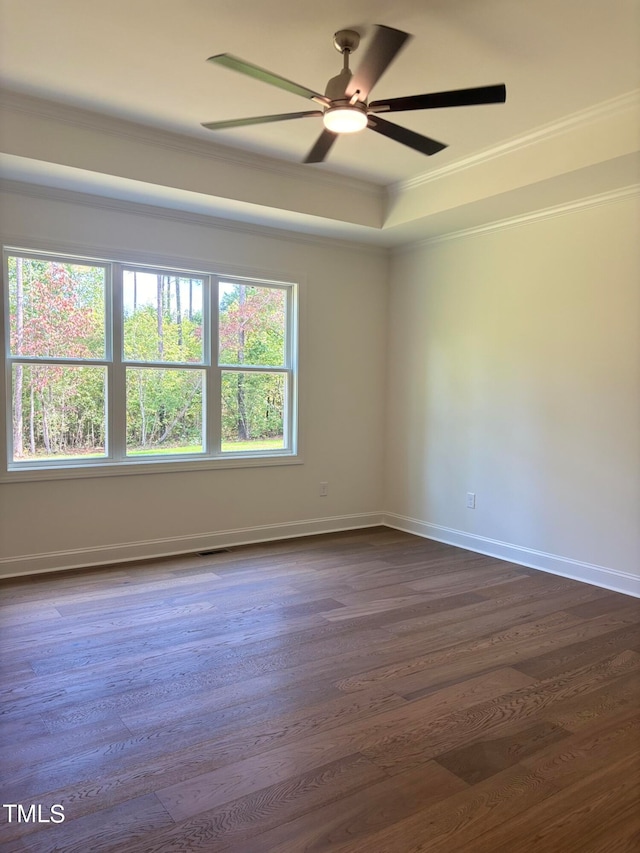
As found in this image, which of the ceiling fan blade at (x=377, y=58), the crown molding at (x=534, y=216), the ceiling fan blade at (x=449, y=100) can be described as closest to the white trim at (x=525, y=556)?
the crown molding at (x=534, y=216)

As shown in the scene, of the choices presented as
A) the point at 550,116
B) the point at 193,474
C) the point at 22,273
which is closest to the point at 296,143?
the point at 550,116

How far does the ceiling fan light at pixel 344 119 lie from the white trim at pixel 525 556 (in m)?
3.21

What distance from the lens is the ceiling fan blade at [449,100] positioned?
91.8 inches

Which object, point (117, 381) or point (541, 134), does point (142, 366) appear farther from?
point (541, 134)

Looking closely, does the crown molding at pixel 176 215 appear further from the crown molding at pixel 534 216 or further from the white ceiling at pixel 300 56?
the crown molding at pixel 534 216

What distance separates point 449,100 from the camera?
8.00 feet

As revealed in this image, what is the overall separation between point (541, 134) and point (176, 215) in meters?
2.63

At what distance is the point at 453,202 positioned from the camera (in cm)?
428

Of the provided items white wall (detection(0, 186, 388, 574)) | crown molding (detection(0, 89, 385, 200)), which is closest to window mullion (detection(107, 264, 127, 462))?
white wall (detection(0, 186, 388, 574))

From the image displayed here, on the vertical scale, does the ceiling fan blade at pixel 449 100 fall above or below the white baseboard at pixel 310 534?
above

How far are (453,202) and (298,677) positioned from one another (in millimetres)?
3375

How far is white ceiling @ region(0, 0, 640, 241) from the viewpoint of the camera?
2582mm

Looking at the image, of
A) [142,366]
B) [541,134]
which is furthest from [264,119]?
[142,366]

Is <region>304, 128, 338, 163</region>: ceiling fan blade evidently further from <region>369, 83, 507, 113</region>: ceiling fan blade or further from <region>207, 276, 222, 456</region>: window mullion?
<region>207, 276, 222, 456</region>: window mullion
